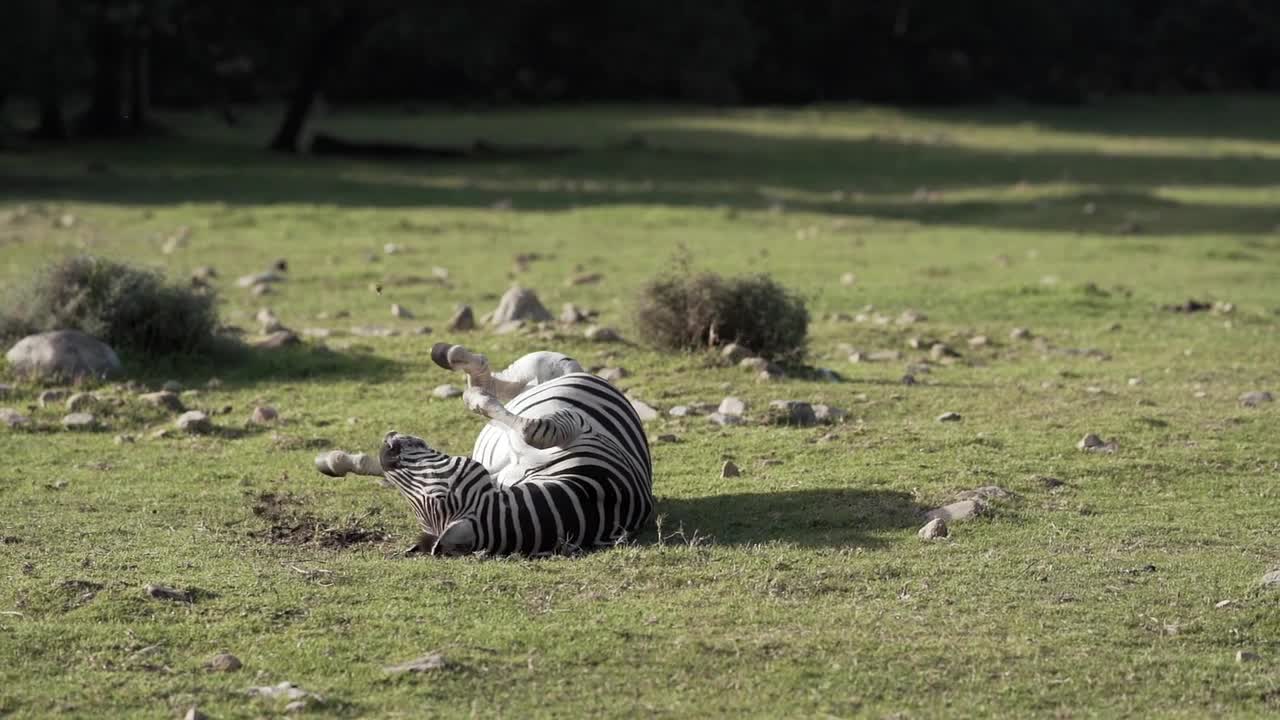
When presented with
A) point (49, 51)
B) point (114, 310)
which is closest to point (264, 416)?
point (114, 310)

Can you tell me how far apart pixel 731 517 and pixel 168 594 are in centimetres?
254

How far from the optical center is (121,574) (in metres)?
6.61

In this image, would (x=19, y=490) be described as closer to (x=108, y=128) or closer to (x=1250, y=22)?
(x=108, y=128)

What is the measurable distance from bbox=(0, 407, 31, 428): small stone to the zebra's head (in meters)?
3.79

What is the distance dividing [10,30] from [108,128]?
9.02 meters

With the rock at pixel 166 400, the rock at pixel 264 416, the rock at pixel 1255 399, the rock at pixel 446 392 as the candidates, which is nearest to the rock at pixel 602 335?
the rock at pixel 446 392

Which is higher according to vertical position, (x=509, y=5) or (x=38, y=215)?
(x=509, y=5)

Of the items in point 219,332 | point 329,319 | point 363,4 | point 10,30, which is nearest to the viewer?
point 219,332

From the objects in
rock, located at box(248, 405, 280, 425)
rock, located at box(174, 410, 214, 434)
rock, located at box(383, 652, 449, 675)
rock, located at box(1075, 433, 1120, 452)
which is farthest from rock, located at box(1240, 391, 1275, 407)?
rock, located at box(383, 652, 449, 675)

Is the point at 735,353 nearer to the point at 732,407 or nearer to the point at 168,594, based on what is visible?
the point at 732,407

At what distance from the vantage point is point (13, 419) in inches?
391

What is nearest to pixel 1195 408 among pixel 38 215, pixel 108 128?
pixel 38 215

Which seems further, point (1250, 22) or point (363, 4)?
point (1250, 22)

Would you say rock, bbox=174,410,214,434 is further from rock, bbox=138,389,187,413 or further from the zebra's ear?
the zebra's ear
